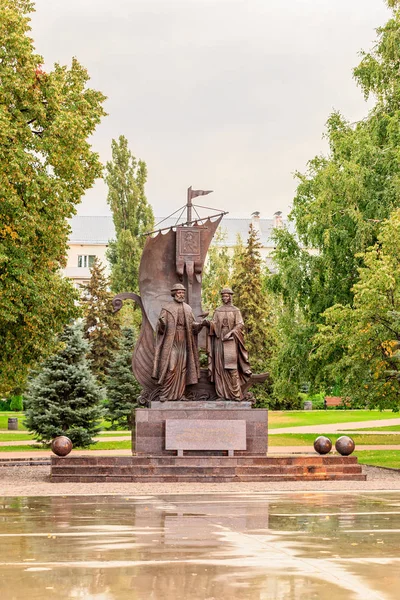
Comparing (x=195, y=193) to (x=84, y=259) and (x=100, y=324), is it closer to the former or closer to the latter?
(x=100, y=324)

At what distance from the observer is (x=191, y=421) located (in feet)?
72.6

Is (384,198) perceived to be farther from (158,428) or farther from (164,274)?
(158,428)

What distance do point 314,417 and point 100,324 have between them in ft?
66.8

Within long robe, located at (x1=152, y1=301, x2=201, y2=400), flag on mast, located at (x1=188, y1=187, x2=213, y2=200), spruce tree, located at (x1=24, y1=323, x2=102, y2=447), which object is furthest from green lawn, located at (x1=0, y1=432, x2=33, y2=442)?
long robe, located at (x1=152, y1=301, x2=201, y2=400)

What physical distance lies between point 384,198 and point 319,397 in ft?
123

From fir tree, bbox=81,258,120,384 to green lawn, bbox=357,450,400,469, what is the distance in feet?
121

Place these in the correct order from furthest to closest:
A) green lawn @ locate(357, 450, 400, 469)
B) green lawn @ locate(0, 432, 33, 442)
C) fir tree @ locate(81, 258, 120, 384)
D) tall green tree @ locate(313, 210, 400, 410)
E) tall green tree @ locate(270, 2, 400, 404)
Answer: fir tree @ locate(81, 258, 120, 384), green lawn @ locate(0, 432, 33, 442), tall green tree @ locate(270, 2, 400, 404), green lawn @ locate(357, 450, 400, 469), tall green tree @ locate(313, 210, 400, 410)

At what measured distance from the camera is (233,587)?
8633 millimetres

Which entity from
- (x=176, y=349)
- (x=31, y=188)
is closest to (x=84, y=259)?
(x=31, y=188)

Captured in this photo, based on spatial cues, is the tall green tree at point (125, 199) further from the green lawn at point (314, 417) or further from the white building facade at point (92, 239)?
the white building facade at point (92, 239)

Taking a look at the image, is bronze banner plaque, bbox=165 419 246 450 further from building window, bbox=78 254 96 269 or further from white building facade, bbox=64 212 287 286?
building window, bbox=78 254 96 269

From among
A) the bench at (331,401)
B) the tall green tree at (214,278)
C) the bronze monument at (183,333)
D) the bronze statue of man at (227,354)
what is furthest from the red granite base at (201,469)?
the tall green tree at (214,278)

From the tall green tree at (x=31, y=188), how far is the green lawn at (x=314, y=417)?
23.4 metres

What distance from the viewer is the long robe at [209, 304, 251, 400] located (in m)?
23.0
